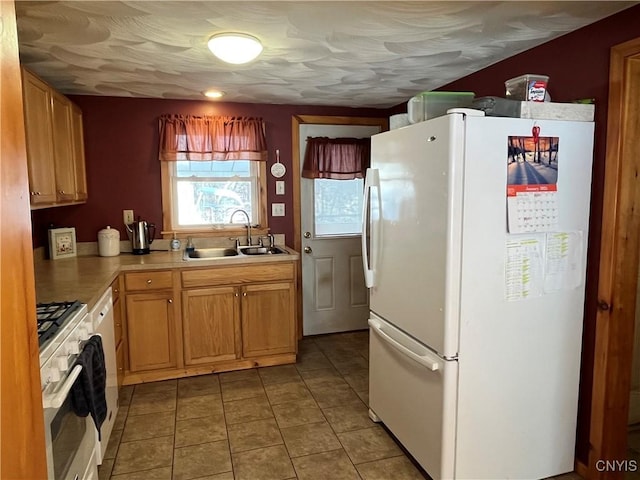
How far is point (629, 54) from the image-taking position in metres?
1.88

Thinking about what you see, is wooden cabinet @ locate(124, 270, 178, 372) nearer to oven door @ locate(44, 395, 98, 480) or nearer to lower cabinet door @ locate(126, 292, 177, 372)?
lower cabinet door @ locate(126, 292, 177, 372)

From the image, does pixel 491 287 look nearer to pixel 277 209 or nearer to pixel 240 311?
pixel 240 311

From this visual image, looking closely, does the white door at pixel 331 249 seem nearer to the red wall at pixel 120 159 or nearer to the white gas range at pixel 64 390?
the red wall at pixel 120 159

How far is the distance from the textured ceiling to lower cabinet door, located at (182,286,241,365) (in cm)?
152

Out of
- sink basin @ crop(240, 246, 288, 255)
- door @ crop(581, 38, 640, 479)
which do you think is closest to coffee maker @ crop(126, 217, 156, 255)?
sink basin @ crop(240, 246, 288, 255)

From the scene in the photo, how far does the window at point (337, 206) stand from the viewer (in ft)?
13.6

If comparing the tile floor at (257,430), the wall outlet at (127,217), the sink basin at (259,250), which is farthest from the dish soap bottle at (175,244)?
the tile floor at (257,430)

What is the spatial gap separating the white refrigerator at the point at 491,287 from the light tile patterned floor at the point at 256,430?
1.37 feet

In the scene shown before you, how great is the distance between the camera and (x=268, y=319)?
3.44 m

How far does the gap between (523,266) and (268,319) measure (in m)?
2.05

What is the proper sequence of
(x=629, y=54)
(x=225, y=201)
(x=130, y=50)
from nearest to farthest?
(x=629, y=54) → (x=130, y=50) → (x=225, y=201)

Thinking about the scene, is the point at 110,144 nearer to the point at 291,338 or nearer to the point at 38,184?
the point at 38,184

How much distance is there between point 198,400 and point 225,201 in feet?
5.54

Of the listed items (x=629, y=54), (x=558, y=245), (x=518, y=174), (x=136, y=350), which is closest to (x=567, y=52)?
(x=629, y=54)
